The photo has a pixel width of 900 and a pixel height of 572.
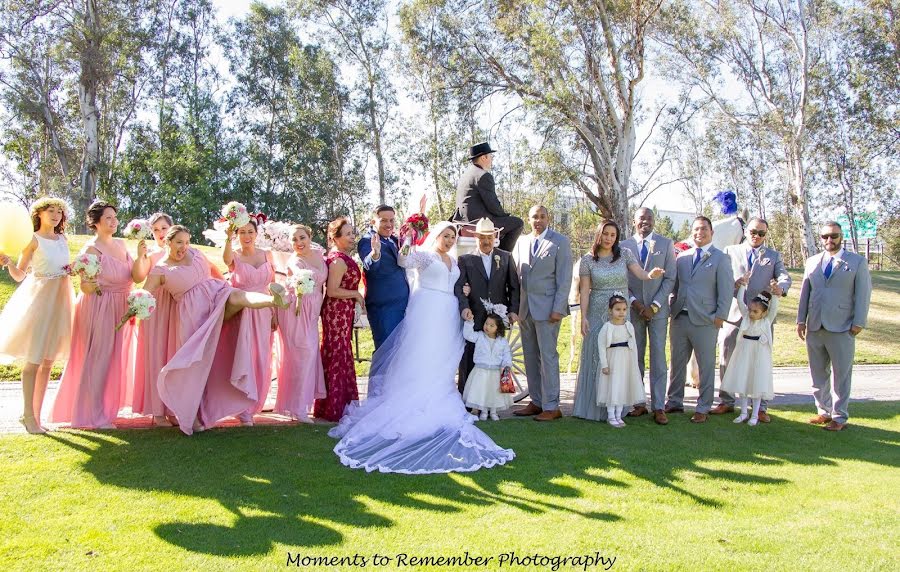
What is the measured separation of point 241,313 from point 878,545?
538cm

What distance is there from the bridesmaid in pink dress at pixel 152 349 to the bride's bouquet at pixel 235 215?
75 centimetres

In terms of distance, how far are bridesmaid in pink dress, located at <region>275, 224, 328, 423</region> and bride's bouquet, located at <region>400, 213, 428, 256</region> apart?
993 millimetres

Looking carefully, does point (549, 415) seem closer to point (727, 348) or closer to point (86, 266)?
point (727, 348)

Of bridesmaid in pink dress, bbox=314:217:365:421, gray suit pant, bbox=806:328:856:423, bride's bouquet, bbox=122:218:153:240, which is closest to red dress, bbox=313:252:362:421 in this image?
bridesmaid in pink dress, bbox=314:217:365:421

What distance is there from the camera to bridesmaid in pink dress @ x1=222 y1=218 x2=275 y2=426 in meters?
6.89

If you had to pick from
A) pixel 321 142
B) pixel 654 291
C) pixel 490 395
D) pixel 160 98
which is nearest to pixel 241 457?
pixel 490 395

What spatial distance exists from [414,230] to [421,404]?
2111 mm

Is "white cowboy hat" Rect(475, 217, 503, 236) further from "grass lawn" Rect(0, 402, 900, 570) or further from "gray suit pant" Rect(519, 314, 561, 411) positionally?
"grass lawn" Rect(0, 402, 900, 570)

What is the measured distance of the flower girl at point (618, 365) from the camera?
724cm

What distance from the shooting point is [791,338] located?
14383mm

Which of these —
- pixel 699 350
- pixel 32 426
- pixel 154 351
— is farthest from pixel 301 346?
pixel 699 350

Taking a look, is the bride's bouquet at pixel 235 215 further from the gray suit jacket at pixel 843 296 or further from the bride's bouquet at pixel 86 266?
the gray suit jacket at pixel 843 296

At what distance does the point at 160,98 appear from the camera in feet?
110

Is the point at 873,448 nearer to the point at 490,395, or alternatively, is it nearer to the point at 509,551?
the point at 490,395
